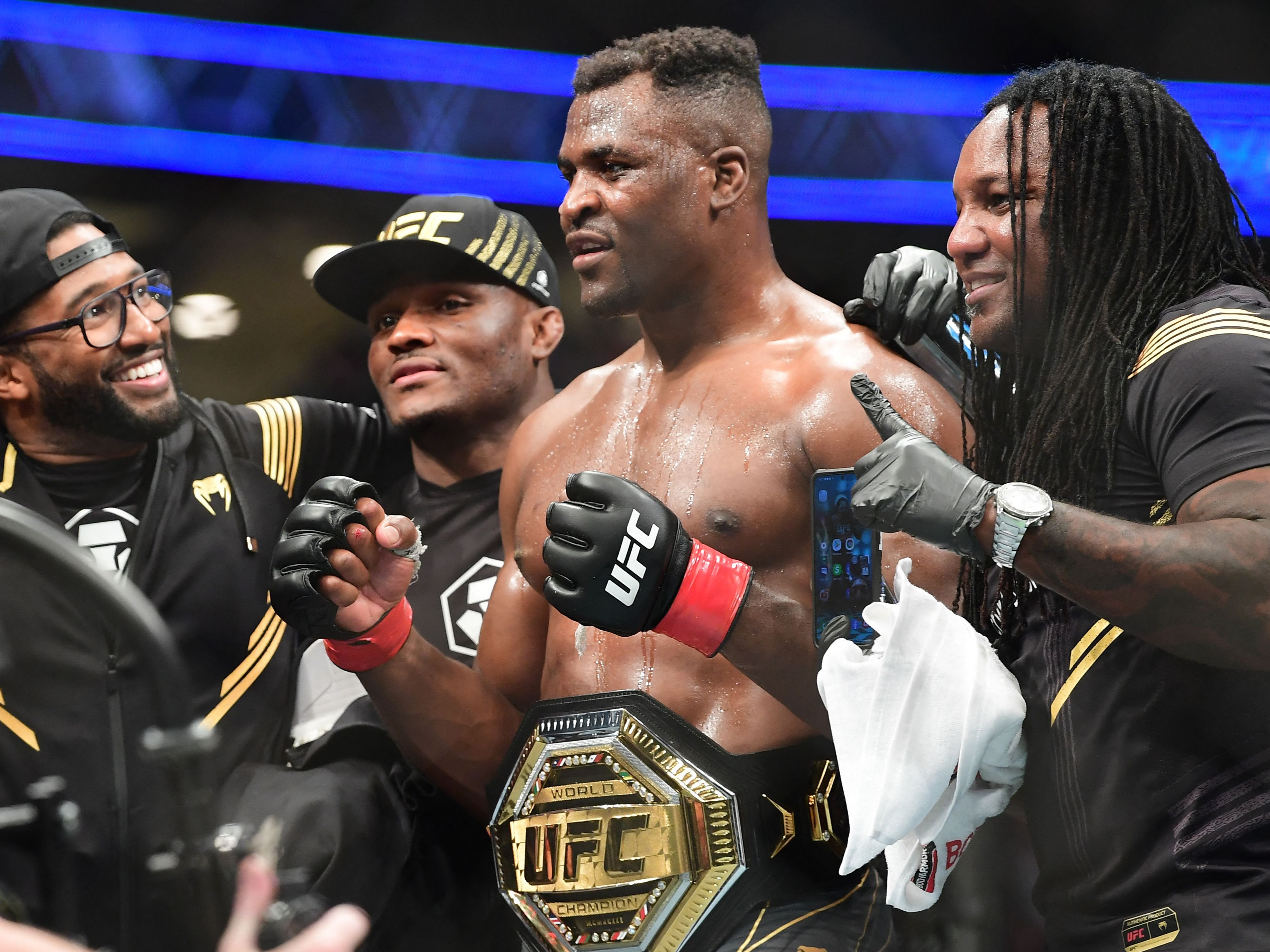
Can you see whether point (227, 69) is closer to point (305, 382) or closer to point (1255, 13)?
point (305, 382)

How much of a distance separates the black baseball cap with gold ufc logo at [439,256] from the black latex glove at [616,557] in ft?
3.11

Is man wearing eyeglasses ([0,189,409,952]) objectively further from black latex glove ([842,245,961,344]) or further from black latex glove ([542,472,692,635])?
black latex glove ([842,245,961,344])

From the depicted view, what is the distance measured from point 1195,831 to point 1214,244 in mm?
583

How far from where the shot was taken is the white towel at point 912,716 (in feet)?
3.81

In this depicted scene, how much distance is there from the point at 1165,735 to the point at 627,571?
1.82 feet

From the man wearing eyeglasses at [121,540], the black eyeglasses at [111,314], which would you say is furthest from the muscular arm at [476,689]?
the black eyeglasses at [111,314]

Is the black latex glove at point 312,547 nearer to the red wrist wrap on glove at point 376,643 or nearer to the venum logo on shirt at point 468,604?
the red wrist wrap on glove at point 376,643

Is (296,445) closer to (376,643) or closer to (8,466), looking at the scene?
(8,466)

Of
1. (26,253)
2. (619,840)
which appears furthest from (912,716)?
(26,253)

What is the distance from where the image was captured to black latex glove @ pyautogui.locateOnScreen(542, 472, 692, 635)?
132cm

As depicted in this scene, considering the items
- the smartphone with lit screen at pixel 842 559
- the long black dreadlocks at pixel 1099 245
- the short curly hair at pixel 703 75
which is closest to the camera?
the long black dreadlocks at pixel 1099 245

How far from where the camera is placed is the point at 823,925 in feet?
4.68

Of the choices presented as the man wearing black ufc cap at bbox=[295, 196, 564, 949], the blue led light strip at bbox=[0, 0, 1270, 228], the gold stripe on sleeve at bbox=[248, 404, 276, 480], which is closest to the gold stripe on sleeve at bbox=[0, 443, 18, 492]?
the gold stripe on sleeve at bbox=[248, 404, 276, 480]

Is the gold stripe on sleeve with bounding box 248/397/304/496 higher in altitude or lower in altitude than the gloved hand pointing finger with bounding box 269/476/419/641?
higher
